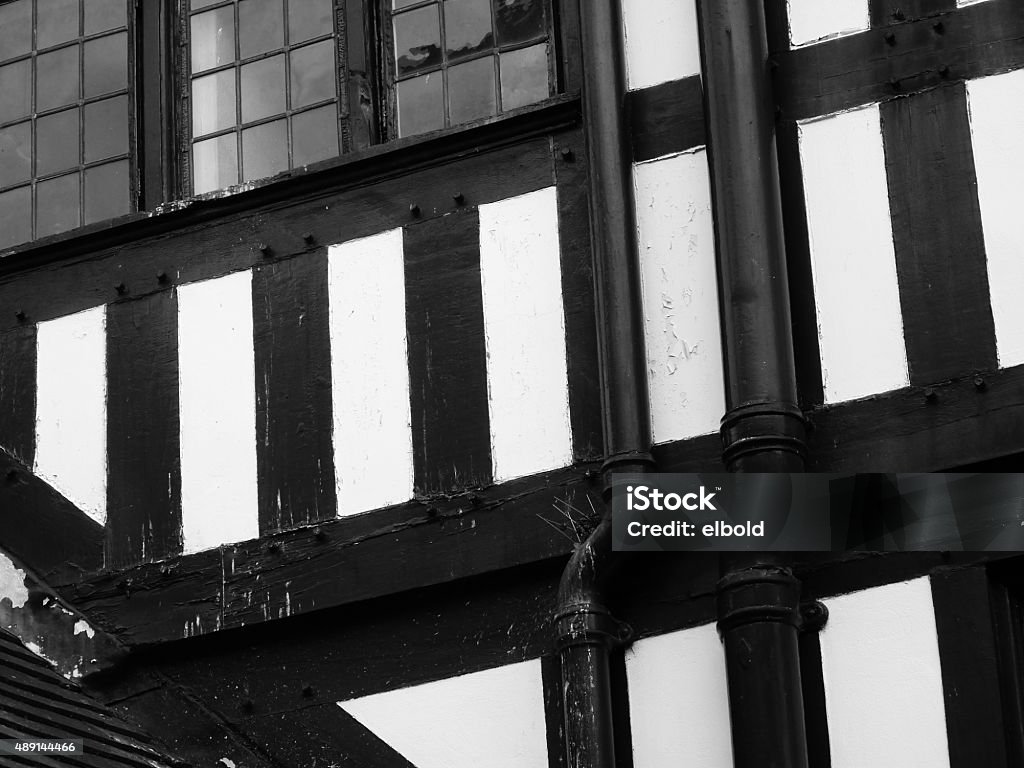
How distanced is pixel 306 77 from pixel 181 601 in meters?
2.31

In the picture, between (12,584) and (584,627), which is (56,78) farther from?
(584,627)

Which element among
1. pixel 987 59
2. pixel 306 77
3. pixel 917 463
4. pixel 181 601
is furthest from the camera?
pixel 306 77

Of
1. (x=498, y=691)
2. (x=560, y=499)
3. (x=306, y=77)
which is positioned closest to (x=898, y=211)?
(x=560, y=499)

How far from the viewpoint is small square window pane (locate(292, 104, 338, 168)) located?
27.7 feet

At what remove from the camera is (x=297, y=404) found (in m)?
7.90

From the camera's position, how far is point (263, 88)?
28.5 feet

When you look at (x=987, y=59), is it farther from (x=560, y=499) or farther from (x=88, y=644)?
(x=88, y=644)

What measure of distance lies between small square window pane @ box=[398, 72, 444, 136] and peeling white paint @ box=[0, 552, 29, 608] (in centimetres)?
235

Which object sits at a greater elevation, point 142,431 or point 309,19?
point 309,19

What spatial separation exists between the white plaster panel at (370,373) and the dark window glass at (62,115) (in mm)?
1309

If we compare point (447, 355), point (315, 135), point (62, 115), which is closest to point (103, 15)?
point (62, 115)

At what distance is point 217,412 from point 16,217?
1653 millimetres

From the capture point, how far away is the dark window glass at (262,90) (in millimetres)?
8508

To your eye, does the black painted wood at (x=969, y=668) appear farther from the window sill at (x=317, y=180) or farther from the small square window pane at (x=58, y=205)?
the small square window pane at (x=58, y=205)
